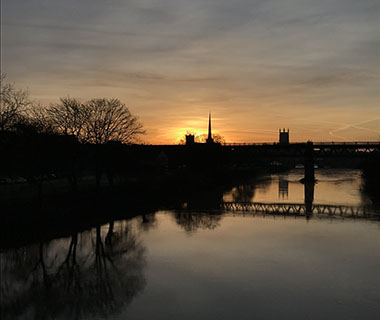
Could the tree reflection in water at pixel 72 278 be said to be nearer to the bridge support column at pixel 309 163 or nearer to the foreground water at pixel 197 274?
the foreground water at pixel 197 274

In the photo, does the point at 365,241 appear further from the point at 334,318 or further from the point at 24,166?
the point at 24,166

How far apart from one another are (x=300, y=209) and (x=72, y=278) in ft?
118

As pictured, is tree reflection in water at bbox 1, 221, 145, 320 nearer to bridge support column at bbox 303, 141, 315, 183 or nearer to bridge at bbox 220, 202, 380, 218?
bridge at bbox 220, 202, 380, 218

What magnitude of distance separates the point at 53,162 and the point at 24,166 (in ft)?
33.3

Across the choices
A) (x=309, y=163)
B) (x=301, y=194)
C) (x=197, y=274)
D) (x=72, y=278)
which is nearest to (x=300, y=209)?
(x=301, y=194)

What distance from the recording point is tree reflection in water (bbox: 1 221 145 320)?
57.5ft

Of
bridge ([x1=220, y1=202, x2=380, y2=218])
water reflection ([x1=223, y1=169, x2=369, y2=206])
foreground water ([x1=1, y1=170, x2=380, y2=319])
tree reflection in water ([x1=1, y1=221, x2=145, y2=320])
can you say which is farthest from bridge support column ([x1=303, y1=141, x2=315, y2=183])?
tree reflection in water ([x1=1, y1=221, x2=145, y2=320])

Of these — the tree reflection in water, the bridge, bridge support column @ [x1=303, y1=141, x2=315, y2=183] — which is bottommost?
the tree reflection in water

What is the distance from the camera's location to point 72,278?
22016mm

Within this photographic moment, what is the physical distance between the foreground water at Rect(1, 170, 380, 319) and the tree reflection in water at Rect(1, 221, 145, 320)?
0.05m

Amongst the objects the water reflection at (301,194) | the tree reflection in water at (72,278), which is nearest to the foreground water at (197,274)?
the tree reflection in water at (72,278)

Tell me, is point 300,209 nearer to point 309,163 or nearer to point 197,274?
point 197,274

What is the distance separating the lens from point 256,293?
758 inches

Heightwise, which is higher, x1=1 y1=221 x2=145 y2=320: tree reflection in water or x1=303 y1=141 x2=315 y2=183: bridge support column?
x1=303 y1=141 x2=315 y2=183: bridge support column
